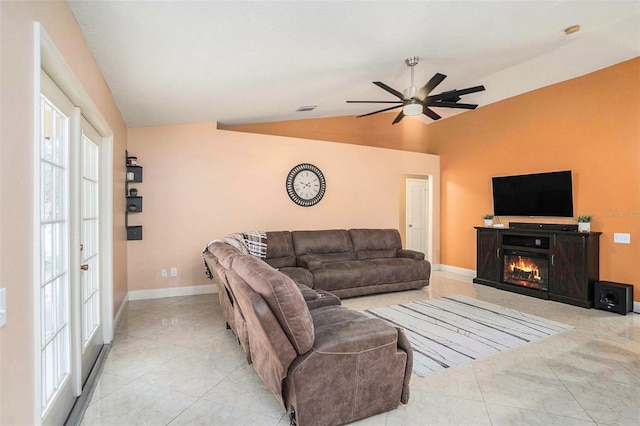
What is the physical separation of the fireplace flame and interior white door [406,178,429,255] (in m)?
2.22

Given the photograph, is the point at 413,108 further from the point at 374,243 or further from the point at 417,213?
the point at 417,213

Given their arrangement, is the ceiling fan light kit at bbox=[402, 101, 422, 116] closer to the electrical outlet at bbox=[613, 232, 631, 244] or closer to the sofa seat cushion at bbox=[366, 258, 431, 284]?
the sofa seat cushion at bbox=[366, 258, 431, 284]

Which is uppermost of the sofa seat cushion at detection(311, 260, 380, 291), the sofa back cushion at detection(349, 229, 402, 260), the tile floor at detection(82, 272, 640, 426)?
the sofa back cushion at detection(349, 229, 402, 260)

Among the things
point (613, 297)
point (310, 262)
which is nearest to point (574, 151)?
point (613, 297)

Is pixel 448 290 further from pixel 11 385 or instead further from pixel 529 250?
pixel 11 385

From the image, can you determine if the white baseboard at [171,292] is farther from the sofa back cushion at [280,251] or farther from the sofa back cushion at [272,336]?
the sofa back cushion at [272,336]

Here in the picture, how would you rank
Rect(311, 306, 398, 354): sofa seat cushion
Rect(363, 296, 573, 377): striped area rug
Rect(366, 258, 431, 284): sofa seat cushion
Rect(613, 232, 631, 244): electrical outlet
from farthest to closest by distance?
Rect(366, 258, 431, 284): sofa seat cushion < Rect(613, 232, 631, 244): electrical outlet < Rect(363, 296, 573, 377): striped area rug < Rect(311, 306, 398, 354): sofa seat cushion

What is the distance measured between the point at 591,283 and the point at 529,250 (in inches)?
34.4

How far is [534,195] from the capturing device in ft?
17.5

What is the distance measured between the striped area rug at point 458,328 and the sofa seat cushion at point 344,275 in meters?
0.62

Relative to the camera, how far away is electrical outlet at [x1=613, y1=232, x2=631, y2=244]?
4355 millimetres

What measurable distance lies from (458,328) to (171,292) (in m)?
3.91

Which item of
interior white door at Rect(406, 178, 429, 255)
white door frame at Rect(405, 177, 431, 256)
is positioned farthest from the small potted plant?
interior white door at Rect(406, 178, 429, 255)

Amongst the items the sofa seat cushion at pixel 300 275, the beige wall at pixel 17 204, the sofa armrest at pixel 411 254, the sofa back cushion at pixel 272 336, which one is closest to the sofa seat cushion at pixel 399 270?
the sofa armrest at pixel 411 254
